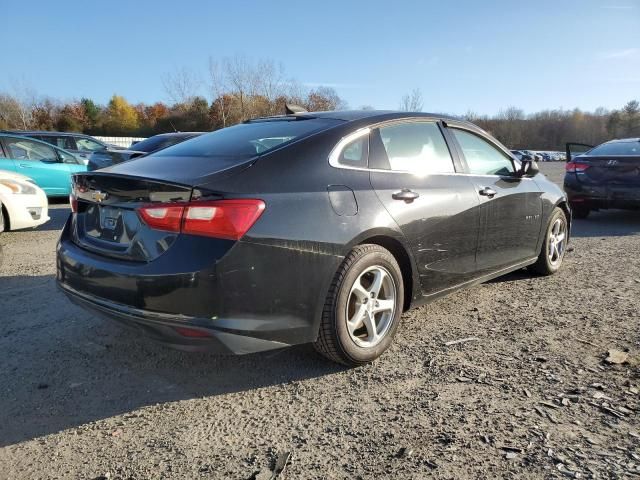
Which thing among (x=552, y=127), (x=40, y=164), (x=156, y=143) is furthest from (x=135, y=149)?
(x=552, y=127)

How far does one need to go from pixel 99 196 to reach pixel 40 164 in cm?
840

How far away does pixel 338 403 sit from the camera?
8.59ft

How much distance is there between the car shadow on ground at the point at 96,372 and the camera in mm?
2559

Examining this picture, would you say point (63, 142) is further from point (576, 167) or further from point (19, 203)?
point (576, 167)

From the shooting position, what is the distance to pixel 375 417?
2469 mm

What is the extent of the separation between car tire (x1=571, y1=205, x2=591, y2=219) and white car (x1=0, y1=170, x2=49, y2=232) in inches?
345

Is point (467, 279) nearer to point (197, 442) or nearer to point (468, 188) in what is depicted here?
point (468, 188)

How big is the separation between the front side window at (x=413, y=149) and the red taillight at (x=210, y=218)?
1.12 metres

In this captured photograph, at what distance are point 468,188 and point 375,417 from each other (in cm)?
203

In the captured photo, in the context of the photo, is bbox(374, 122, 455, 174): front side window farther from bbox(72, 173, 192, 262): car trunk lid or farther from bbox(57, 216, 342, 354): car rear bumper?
bbox(72, 173, 192, 262): car trunk lid

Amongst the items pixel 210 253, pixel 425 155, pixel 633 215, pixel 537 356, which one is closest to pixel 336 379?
pixel 210 253

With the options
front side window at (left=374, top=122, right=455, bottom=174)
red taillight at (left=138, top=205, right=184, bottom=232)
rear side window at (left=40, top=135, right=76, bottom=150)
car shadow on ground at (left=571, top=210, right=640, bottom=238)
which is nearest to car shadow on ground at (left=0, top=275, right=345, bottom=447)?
red taillight at (left=138, top=205, right=184, bottom=232)

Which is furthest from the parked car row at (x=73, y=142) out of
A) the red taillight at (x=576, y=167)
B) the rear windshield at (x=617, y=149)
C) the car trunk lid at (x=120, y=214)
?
the rear windshield at (x=617, y=149)

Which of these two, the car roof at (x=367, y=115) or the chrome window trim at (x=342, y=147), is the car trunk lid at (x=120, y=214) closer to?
the chrome window trim at (x=342, y=147)
